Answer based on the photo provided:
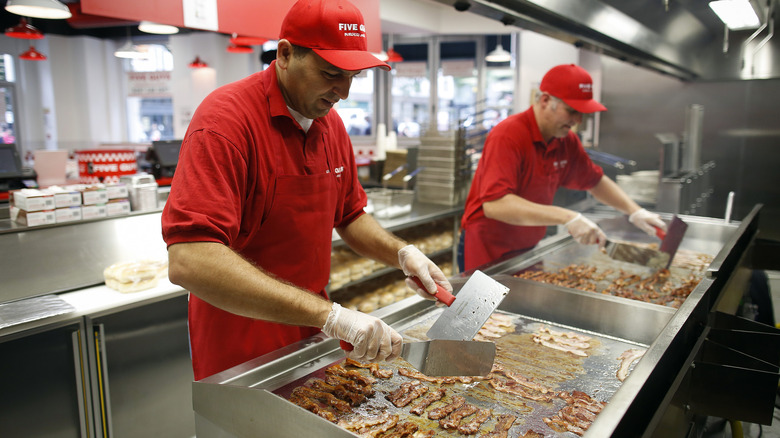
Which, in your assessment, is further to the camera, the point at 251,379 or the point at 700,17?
the point at 700,17

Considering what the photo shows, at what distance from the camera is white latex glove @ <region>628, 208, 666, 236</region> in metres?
3.22

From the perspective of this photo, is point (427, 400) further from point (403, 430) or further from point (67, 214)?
point (67, 214)

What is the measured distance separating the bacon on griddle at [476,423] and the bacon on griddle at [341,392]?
27cm

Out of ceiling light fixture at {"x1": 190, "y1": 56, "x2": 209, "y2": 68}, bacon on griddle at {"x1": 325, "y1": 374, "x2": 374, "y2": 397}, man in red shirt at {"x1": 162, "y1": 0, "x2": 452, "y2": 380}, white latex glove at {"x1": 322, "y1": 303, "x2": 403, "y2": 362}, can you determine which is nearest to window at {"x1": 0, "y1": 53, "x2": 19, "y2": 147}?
ceiling light fixture at {"x1": 190, "y1": 56, "x2": 209, "y2": 68}

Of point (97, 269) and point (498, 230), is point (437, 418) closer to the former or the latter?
point (498, 230)

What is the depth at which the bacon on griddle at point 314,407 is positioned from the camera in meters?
1.27

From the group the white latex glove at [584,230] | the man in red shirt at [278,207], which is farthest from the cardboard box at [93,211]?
the white latex glove at [584,230]

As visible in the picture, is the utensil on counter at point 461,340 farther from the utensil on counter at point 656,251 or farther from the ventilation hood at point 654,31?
the utensil on counter at point 656,251

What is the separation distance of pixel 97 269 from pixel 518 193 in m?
2.31

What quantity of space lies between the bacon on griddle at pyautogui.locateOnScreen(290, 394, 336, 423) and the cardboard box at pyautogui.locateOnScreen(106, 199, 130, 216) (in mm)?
2146

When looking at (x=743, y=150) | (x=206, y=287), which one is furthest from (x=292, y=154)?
(x=743, y=150)

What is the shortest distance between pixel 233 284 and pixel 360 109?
34.3 feet

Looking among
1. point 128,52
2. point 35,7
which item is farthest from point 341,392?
point 128,52

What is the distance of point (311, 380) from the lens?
145 centimetres
